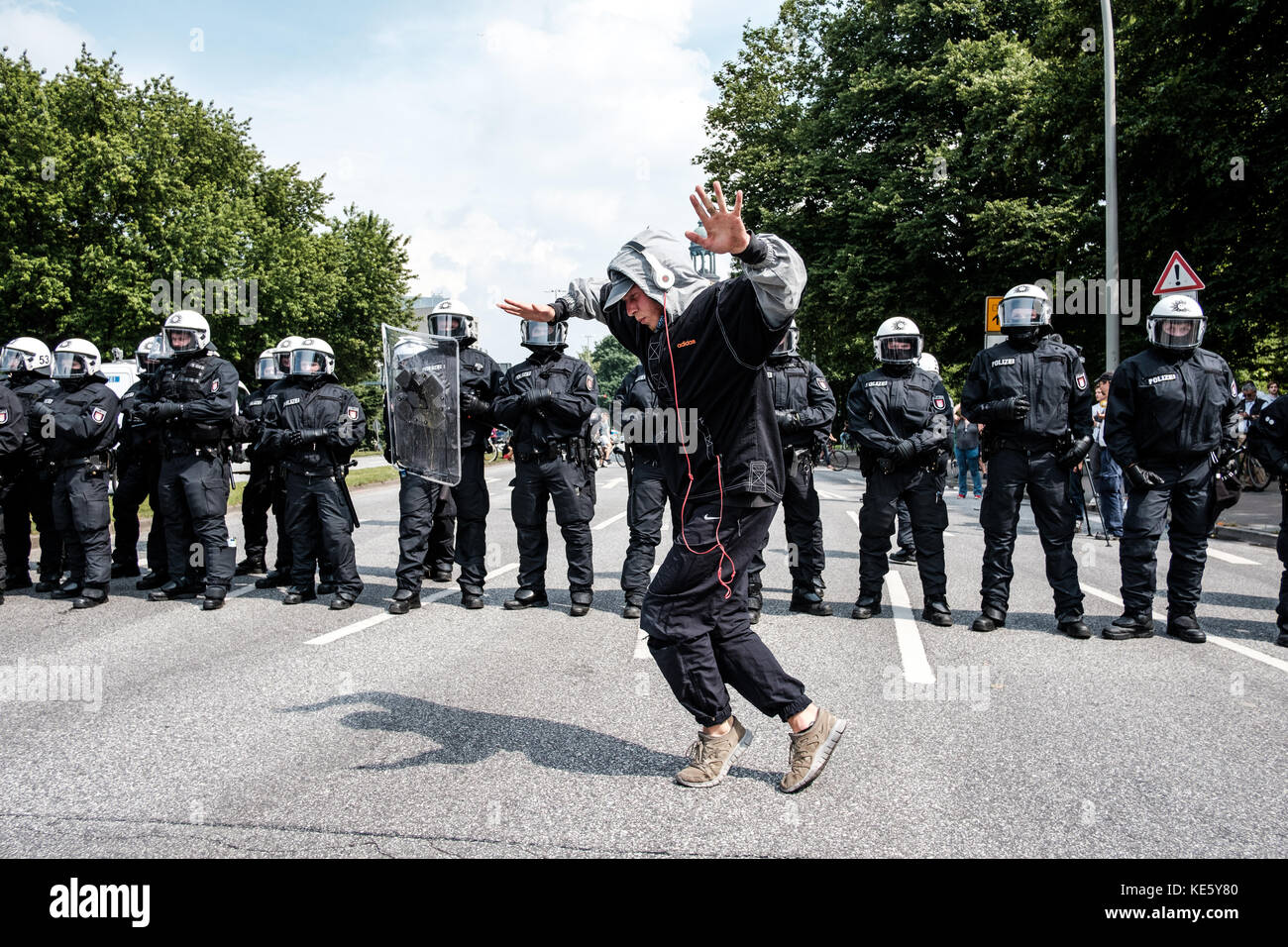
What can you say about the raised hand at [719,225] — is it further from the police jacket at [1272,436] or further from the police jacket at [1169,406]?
the police jacket at [1272,436]

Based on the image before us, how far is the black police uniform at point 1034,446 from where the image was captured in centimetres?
664

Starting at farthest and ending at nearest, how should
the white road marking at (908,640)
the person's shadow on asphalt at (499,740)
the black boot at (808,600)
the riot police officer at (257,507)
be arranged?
the riot police officer at (257,507) < the black boot at (808,600) < the white road marking at (908,640) < the person's shadow on asphalt at (499,740)

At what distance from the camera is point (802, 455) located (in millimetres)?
7500

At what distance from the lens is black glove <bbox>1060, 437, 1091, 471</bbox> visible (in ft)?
21.7

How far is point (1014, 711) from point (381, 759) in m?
2.94

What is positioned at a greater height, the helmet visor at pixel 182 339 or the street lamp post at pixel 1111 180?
the street lamp post at pixel 1111 180

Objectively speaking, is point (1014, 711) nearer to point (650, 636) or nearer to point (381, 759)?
point (650, 636)

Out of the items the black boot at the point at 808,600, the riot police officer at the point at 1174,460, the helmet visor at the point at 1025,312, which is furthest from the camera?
the black boot at the point at 808,600

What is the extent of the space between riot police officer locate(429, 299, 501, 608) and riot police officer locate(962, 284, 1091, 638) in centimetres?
377

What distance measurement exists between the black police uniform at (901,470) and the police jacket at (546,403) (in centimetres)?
212

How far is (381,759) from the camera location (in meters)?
3.92

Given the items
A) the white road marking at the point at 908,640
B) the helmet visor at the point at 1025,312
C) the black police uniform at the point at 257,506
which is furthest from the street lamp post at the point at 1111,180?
the black police uniform at the point at 257,506

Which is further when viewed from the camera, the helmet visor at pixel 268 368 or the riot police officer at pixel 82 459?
the helmet visor at pixel 268 368
